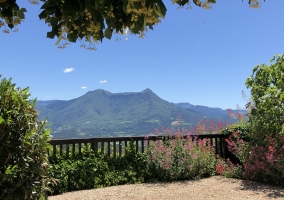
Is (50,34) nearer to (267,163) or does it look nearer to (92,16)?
(92,16)

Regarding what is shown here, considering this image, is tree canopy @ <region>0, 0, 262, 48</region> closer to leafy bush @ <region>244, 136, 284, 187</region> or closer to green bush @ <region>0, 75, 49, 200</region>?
green bush @ <region>0, 75, 49, 200</region>

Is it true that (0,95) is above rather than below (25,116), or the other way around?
above

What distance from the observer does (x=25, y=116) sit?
248 cm

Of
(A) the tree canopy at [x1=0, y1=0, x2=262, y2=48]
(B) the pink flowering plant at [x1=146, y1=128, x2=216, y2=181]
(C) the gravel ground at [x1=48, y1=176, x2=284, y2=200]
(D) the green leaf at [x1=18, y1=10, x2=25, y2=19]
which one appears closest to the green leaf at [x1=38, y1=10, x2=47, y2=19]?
(A) the tree canopy at [x1=0, y1=0, x2=262, y2=48]

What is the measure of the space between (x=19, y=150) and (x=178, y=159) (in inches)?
171

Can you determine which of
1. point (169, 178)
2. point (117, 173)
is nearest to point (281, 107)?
point (169, 178)

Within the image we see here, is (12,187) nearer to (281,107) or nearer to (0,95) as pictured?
(0,95)

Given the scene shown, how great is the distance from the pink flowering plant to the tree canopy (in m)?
4.54

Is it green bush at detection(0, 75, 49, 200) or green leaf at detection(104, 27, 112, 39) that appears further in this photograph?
green bush at detection(0, 75, 49, 200)

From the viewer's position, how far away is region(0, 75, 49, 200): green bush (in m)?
2.34

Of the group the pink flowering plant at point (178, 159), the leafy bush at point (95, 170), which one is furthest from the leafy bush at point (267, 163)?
the leafy bush at point (95, 170)

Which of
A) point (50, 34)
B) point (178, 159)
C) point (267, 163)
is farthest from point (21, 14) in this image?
point (267, 163)

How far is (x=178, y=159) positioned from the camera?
6.25m

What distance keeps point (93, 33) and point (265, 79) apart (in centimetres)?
510
